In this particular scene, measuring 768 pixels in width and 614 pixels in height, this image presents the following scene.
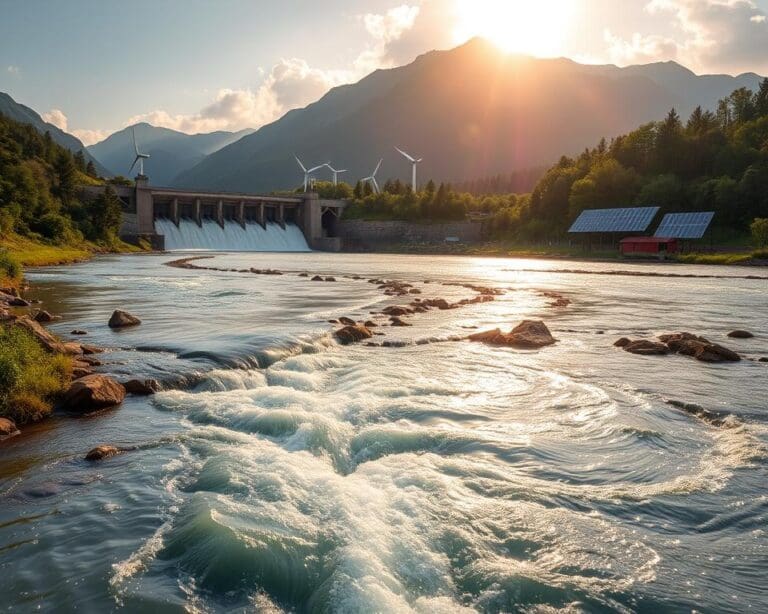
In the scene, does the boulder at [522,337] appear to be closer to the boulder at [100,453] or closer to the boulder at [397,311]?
the boulder at [397,311]

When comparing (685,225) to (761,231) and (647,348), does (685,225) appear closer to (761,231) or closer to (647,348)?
(761,231)

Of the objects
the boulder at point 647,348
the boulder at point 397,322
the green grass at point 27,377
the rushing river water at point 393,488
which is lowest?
the rushing river water at point 393,488

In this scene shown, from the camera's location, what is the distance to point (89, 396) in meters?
12.1

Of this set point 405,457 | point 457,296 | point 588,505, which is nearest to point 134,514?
point 405,457

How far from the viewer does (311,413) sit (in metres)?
12.2

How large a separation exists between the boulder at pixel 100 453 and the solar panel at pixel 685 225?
277 ft

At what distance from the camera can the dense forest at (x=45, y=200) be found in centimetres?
6581

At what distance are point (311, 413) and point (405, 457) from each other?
9.01ft

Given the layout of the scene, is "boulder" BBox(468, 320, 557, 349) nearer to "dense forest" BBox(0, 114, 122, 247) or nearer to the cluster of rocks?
the cluster of rocks

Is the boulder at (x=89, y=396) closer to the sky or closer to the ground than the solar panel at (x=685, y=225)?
closer to the ground

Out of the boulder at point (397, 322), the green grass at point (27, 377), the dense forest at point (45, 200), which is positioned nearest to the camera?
the green grass at point (27, 377)

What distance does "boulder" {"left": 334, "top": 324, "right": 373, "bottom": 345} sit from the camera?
21.0 m

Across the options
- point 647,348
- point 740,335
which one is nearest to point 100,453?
point 647,348

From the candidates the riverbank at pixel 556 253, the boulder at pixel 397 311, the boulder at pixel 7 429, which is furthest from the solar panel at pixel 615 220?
the boulder at pixel 7 429
